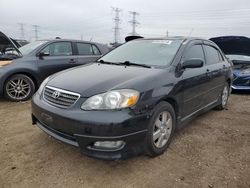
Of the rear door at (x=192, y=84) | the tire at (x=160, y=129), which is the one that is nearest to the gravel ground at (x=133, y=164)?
the tire at (x=160, y=129)

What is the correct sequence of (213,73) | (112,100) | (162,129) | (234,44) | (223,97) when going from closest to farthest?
(112,100)
(162,129)
(213,73)
(223,97)
(234,44)

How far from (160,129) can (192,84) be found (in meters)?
0.96

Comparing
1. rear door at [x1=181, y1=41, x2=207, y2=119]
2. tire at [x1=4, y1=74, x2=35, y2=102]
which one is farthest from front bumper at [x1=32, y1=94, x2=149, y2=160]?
tire at [x1=4, y1=74, x2=35, y2=102]

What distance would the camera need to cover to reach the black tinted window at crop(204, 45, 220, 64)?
4.48m

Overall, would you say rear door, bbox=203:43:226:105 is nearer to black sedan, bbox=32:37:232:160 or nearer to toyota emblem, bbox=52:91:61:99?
black sedan, bbox=32:37:232:160

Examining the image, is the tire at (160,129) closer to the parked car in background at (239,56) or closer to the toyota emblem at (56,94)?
the toyota emblem at (56,94)

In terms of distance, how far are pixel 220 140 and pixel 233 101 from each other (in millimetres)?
2853

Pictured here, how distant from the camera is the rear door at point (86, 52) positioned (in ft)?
22.4

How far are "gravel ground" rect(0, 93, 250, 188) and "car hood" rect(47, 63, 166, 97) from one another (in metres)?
0.80

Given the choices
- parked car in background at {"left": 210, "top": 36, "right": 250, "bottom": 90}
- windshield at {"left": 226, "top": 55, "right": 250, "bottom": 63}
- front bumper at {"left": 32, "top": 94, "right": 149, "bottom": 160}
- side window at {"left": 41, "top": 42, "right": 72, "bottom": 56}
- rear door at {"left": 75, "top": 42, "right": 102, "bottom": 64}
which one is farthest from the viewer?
windshield at {"left": 226, "top": 55, "right": 250, "bottom": 63}

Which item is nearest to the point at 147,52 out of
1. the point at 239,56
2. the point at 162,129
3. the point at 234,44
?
the point at 162,129

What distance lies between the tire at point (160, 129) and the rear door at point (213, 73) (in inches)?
48.6

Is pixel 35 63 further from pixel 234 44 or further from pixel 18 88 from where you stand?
pixel 234 44

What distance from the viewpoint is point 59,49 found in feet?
21.3
